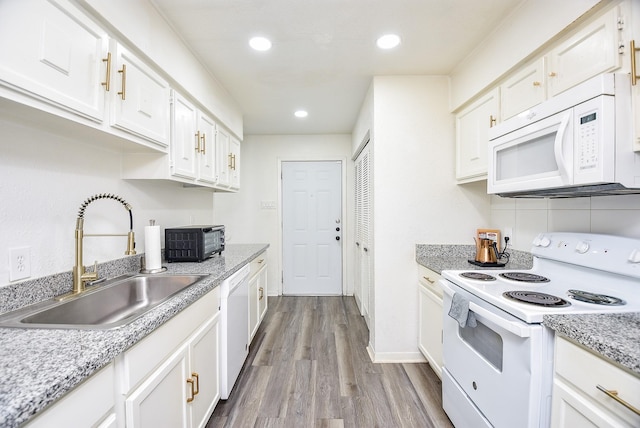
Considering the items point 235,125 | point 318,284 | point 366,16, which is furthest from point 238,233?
point 366,16

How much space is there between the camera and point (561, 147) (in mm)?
1216

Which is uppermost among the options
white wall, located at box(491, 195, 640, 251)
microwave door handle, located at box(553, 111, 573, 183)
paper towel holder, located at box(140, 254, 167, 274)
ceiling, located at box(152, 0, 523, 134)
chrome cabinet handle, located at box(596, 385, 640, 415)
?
ceiling, located at box(152, 0, 523, 134)

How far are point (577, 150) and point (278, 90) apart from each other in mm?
2256

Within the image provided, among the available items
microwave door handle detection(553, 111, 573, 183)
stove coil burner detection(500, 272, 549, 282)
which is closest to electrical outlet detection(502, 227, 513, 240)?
stove coil burner detection(500, 272, 549, 282)

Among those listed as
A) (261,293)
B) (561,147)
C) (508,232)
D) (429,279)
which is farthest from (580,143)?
(261,293)

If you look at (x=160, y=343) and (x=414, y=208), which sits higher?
(x=414, y=208)

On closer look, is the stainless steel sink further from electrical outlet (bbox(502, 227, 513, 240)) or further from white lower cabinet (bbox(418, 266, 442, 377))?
electrical outlet (bbox(502, 227, 513, 240))

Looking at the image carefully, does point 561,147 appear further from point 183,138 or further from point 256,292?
point 256,292

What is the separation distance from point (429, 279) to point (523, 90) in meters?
1.34

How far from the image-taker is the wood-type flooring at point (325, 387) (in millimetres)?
1688

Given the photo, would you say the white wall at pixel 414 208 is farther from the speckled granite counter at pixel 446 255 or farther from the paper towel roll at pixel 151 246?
the paper towel roll at pixel 151 246

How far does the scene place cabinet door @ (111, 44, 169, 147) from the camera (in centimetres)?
127

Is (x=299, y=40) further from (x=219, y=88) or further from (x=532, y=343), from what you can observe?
(x=532, y=343)

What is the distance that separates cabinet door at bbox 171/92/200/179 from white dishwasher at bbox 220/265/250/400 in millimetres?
791
